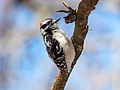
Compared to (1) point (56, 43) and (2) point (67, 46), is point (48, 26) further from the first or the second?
(2) point (67, 46)

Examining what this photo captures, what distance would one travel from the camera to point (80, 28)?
1.50 metres

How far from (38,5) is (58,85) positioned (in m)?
2.06

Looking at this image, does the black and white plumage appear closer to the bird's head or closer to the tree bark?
the bird's head

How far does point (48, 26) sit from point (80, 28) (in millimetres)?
617

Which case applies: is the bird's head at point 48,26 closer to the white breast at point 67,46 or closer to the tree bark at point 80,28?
the white breast at point 67,46

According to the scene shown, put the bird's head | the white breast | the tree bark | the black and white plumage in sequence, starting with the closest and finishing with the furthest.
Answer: the tree bark → the white breast → the black and white plumage → the bird's head

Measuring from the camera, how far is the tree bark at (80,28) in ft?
4.73

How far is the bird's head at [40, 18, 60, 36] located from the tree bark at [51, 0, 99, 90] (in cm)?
46

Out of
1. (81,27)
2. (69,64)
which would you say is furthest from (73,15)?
(69,64)

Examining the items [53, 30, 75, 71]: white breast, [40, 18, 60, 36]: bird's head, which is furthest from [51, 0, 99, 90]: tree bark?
[40, 18, 60, 36]: bird's head

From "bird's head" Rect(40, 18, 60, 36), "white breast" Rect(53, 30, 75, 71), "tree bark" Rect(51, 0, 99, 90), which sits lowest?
"tree bark" Rect(51, 0, 99, 90)

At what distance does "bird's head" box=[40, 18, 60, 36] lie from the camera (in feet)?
6.79

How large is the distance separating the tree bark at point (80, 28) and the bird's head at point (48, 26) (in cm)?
46

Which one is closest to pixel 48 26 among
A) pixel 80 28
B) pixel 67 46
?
pixel 67 46
